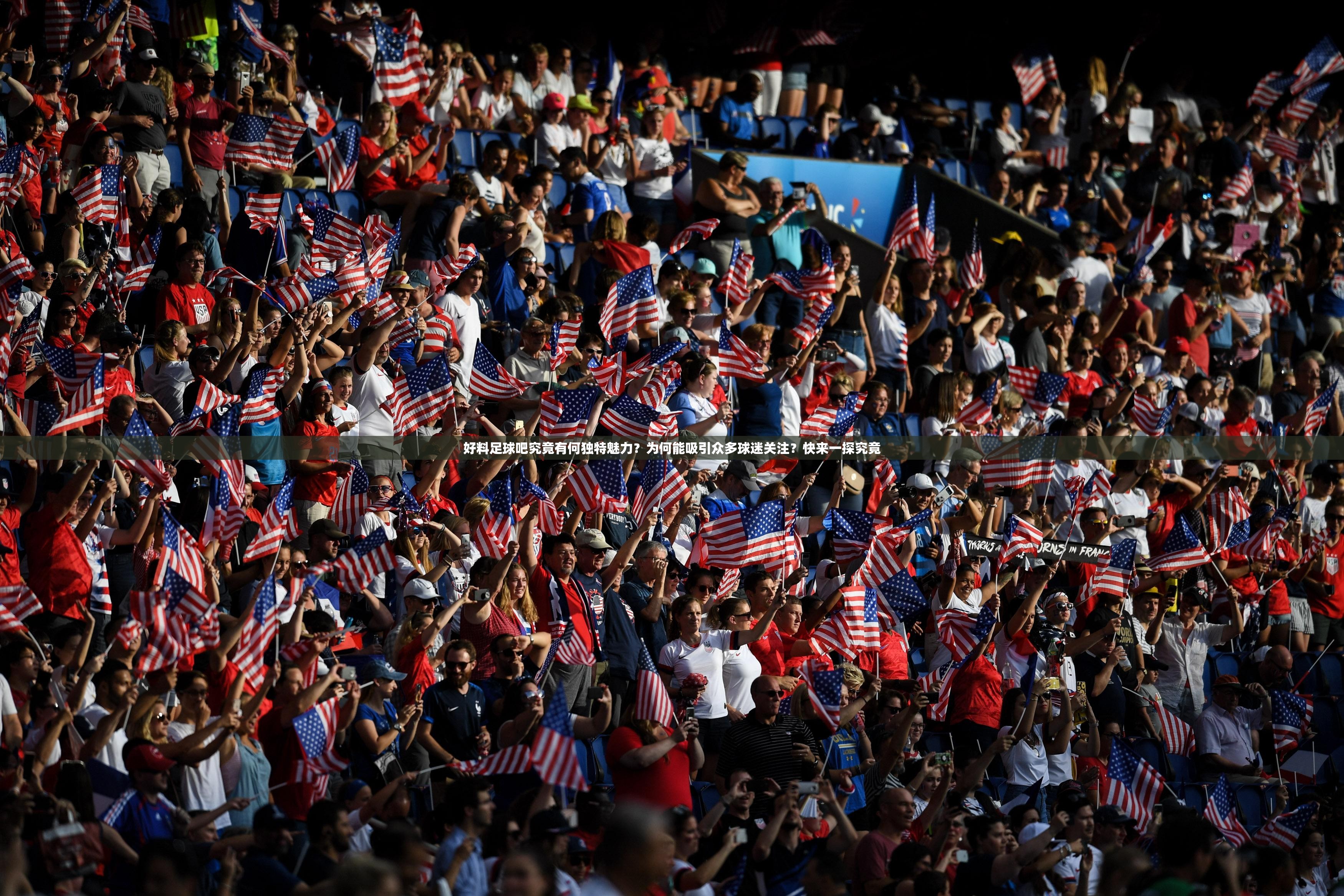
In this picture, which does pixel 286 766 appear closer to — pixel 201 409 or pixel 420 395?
pixel 201 409

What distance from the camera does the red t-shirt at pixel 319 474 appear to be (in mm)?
9836

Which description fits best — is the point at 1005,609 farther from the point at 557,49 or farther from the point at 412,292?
the point at 557,49

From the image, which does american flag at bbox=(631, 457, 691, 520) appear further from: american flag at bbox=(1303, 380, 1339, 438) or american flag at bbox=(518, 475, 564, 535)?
american flag at bbox=(1303, 380, 1339, 438)

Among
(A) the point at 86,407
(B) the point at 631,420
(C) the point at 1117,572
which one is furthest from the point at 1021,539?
(A) the point at 86,407

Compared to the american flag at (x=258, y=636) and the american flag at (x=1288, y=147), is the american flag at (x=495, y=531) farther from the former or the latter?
the american flag at (x=1288, y=147)

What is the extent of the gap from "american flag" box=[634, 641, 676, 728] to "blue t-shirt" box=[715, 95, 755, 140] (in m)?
8.49

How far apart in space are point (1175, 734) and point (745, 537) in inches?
118

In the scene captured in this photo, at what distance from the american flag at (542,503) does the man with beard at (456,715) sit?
60.9 inches

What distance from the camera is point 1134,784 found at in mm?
9281

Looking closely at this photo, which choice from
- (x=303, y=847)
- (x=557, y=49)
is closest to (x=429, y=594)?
(x=303, y=847)

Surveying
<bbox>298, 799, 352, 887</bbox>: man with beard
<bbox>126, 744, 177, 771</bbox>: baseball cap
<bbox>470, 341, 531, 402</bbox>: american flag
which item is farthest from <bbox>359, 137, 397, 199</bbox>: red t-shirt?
<bbox>298, 799, 352, 887</bbox>: man with beard

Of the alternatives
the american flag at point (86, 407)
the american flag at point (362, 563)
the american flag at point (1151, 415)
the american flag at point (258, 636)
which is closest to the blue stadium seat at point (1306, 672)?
the american flag at point (1151, 415)

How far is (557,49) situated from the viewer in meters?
15.3

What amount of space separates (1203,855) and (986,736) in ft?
14.0
